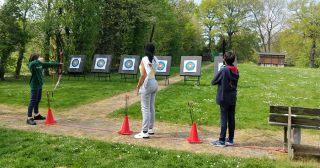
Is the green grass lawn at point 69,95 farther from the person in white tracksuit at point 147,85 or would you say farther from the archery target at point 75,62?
the person in white tracksuit at point 147,85

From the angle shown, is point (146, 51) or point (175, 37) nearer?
point (146, 51)

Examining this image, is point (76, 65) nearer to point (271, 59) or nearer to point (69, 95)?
point (69, 95)

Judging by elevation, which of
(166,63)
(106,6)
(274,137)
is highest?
(106,6)

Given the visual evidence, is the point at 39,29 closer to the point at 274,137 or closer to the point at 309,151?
the point at 274,137

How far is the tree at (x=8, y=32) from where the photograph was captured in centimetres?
2100

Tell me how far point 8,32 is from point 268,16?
58.9m

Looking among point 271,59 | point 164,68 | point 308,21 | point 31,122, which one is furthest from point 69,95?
point 308,21

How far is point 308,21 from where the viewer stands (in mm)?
60344

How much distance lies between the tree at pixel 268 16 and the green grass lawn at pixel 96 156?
65.1 meters

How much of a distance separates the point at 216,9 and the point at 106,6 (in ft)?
141

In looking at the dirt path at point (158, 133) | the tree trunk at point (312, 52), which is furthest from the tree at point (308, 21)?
the dirt path at point (158, 133)

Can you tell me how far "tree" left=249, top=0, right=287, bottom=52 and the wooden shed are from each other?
37.8 ft

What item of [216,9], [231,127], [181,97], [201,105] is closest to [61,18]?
[181,97]

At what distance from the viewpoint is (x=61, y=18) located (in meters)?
23.8
